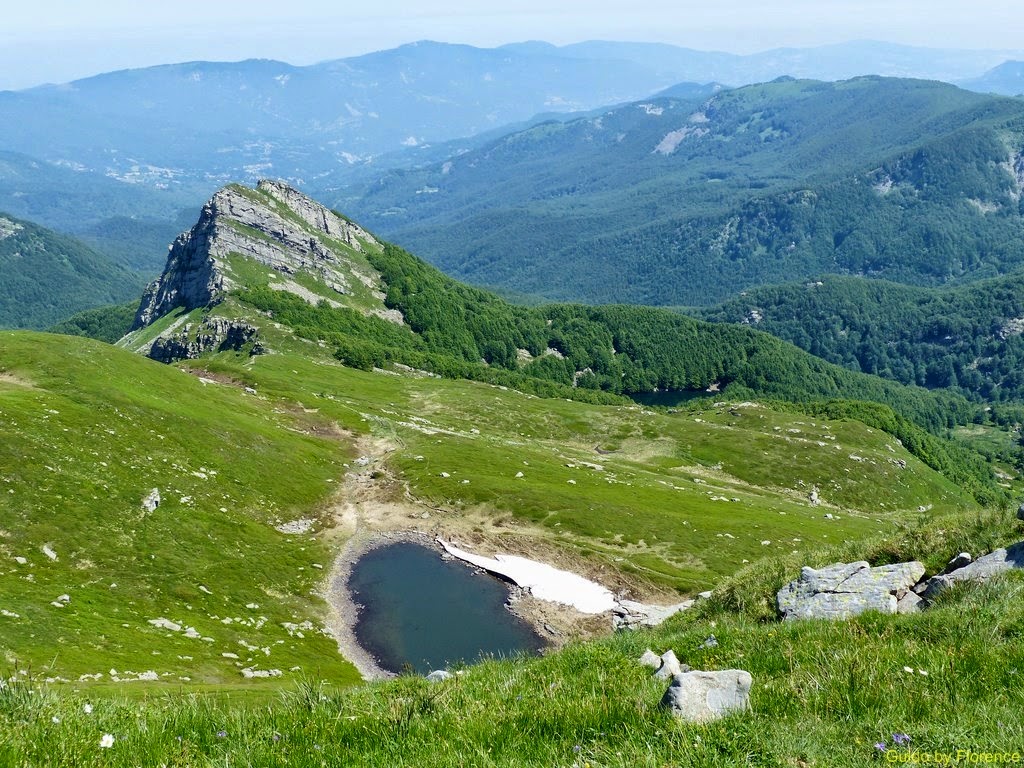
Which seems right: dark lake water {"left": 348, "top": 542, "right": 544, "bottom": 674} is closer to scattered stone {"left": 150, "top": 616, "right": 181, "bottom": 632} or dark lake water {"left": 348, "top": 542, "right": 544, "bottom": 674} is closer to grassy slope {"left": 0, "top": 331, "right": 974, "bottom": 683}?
grassy slope {"left": 0, "top": 331, "right": 974, "bottom": 683}

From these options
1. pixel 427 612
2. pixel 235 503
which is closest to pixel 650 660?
pixel 427 612

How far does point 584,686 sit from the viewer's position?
12062 millimetres

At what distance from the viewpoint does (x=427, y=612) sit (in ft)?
207

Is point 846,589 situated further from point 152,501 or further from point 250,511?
point 250,511

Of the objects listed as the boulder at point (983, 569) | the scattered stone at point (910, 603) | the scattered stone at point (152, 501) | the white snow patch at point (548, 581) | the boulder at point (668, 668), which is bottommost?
the white snow patch at point (548, 581)

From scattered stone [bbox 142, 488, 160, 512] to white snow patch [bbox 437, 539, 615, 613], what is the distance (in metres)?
27.7

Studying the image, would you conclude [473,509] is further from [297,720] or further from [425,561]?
[297,720]

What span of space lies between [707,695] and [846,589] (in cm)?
1247

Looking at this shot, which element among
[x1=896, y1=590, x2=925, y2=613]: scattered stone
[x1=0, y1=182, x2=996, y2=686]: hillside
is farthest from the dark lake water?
[x1=896, y1=590, x2=925, y2=613]: scattered stone

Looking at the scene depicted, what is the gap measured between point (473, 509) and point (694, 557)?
1024 inches

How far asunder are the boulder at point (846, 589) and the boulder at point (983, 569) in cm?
119

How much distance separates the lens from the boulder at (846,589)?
1933 cm

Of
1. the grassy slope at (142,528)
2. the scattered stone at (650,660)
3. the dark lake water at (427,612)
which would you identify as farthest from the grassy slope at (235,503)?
the scattered stone at (650,660)

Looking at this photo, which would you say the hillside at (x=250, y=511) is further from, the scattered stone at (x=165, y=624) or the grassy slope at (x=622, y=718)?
the grassy slope at (x=622, y=718)
